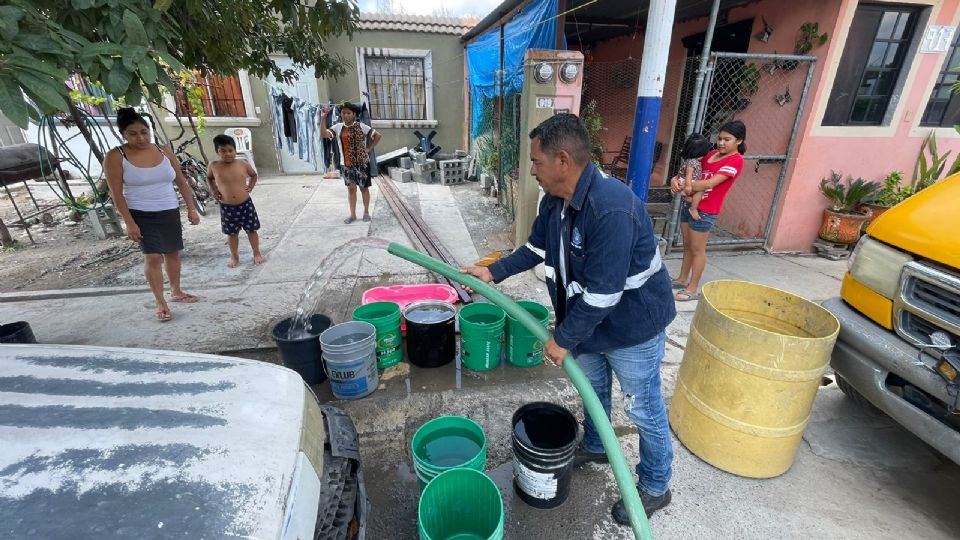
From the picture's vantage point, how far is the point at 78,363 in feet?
5.22

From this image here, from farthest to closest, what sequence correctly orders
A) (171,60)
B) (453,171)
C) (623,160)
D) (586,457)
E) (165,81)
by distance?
(453,171) → (623,160) → (586,457) → (165,81) → (171,60)

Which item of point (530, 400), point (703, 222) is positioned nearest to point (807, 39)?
point (703, 222)

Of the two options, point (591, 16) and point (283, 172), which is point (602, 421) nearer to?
point (591, 16)

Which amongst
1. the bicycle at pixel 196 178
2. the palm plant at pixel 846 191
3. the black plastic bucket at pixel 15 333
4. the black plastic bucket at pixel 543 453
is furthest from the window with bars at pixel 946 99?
the bicycle at pixel 196 178

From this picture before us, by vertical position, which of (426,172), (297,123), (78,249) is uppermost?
(297,123)

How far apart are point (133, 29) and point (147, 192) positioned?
8.79ft

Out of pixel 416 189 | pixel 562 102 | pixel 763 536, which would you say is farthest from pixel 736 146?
pixel 416 189

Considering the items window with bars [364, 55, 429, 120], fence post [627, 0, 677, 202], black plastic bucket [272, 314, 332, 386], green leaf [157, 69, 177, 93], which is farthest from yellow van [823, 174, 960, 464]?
window with bars [364, 55, 429, 120]

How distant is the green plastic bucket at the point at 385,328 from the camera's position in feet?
10.4

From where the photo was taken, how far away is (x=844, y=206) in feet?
18.5

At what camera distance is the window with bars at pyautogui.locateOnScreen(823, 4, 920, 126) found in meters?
5.06

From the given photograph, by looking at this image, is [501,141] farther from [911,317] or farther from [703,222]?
[911,317]

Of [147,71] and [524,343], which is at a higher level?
[147,71]

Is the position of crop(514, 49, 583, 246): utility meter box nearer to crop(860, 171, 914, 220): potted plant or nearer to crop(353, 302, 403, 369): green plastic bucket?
crop(353, 302, 403, 369): green plastic bucket
